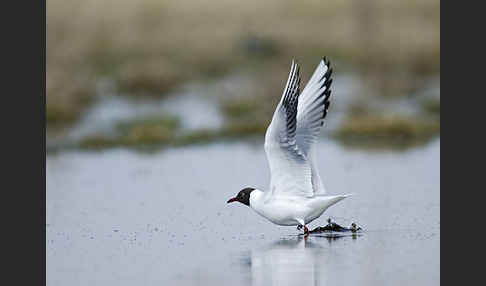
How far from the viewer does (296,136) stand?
1211 cm

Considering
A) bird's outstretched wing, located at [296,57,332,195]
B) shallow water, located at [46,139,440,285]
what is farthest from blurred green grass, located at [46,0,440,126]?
bird's outstretched wing, located at [296,57,332,195]

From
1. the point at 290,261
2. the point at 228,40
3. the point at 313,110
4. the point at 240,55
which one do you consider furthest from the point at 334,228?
the point at 228,40

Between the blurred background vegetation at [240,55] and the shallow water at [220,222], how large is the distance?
5.78 feet

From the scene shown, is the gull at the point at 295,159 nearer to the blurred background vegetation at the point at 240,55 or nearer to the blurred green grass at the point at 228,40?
the blurred background vegetation at the point at 240,55

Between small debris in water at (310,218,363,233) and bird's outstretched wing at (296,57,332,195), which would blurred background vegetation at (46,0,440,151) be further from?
small debris in water at (310,218,363,233)

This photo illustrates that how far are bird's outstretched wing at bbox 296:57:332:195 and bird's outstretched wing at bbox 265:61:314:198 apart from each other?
1.30ft

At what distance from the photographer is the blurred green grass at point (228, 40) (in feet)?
75.7

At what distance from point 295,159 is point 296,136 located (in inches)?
29.8

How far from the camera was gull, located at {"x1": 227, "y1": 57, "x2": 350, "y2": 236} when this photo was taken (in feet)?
36.2

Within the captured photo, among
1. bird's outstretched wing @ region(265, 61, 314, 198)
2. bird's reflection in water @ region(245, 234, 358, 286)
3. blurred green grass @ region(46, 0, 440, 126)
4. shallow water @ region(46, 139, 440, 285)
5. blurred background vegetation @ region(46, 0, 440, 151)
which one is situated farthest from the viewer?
blurred green grass @ region(46, 0, 440, 126)

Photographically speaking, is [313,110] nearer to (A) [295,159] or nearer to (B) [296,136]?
(B) [296,136]

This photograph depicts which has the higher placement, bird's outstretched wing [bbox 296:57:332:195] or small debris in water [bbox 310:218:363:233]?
bird's outstretched wing [bbox 296:57:332:195]

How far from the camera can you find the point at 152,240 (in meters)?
11.7

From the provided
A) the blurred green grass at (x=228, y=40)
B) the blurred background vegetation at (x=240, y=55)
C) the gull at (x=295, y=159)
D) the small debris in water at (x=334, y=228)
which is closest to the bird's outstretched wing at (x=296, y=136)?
the gull at (x=295, y=159)
